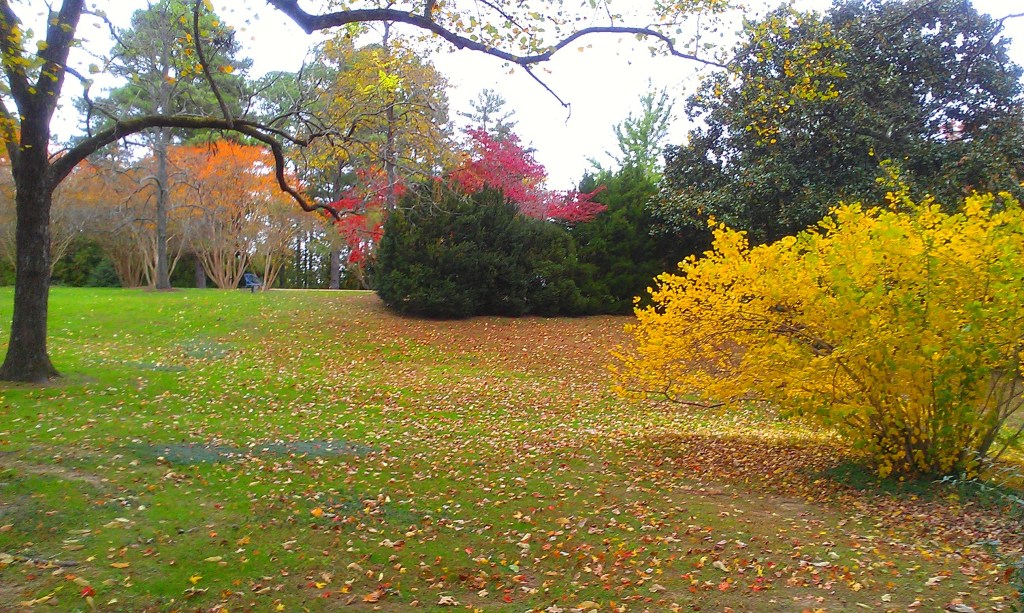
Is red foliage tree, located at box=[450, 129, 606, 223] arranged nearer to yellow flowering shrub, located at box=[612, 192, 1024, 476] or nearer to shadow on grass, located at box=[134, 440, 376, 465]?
shadow on grass, located at box=[134, 440, 376, 465]

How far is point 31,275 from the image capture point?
9.82m

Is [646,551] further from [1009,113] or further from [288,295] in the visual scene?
[288,295]

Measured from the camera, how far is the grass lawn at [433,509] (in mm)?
4566

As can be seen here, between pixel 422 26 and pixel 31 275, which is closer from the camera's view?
pixel 422 26

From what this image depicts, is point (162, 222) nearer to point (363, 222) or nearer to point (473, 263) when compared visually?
point (363, 222)

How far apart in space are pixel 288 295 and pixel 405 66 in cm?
1128

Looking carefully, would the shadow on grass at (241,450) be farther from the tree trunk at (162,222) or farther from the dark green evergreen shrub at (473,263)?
the tree trunk at (162,222)

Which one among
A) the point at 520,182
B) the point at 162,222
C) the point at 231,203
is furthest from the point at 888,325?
the point at 231,203

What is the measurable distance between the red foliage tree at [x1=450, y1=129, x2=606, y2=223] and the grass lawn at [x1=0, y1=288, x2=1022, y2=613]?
10466 mm

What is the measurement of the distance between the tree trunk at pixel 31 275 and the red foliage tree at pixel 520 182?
12.5 m

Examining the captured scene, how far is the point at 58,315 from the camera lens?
58.6ft

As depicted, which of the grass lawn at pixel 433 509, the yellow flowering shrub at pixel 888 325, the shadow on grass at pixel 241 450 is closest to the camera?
the grass lawn at pixel 433 509

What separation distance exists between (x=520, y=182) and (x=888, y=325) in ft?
59.4

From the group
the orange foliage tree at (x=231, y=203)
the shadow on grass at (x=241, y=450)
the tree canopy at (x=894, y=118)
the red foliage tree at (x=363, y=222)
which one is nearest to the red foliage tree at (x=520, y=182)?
the red foliage tree at (x=363, y=222)
